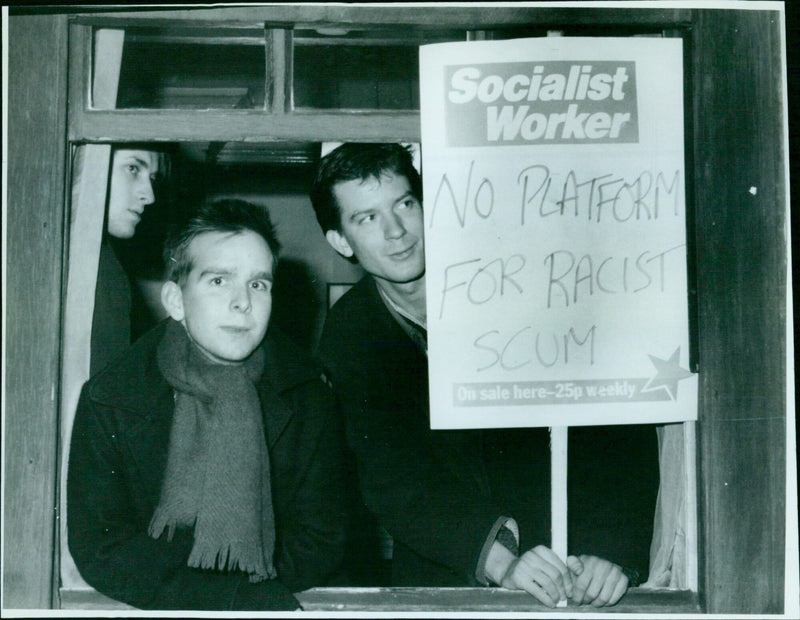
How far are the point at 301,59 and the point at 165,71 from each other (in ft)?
0.78

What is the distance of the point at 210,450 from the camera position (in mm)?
1281

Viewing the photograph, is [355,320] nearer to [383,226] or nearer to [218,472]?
[383,226]

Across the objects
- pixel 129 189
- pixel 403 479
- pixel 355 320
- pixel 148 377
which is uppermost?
pixel 129 189

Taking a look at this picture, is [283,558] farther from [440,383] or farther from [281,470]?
[440,383]

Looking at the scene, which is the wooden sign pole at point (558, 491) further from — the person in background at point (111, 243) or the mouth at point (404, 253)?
the person in background at point (111, 243)

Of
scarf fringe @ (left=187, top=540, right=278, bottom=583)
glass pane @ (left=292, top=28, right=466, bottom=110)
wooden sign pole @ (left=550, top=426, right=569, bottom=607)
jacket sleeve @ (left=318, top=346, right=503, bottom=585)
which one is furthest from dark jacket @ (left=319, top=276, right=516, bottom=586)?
glass pane @ (left=292, top=28, right=466, bottom=110)

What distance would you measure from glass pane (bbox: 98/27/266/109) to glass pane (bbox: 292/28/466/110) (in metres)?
0.08

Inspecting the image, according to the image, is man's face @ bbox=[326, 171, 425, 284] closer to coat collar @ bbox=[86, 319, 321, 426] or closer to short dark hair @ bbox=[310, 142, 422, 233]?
short dark hair @ bbox=[310, 142, 422, 233]

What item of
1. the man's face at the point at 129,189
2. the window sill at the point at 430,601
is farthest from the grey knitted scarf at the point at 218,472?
the man's face at the point at 129,189

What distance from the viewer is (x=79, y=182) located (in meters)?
1.30

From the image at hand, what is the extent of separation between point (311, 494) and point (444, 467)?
24 centimetres

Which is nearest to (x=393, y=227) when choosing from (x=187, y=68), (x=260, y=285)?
(x=260, y=285)

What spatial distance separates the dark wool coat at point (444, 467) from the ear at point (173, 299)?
0.84 feet

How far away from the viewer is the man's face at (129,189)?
1.30 meters
